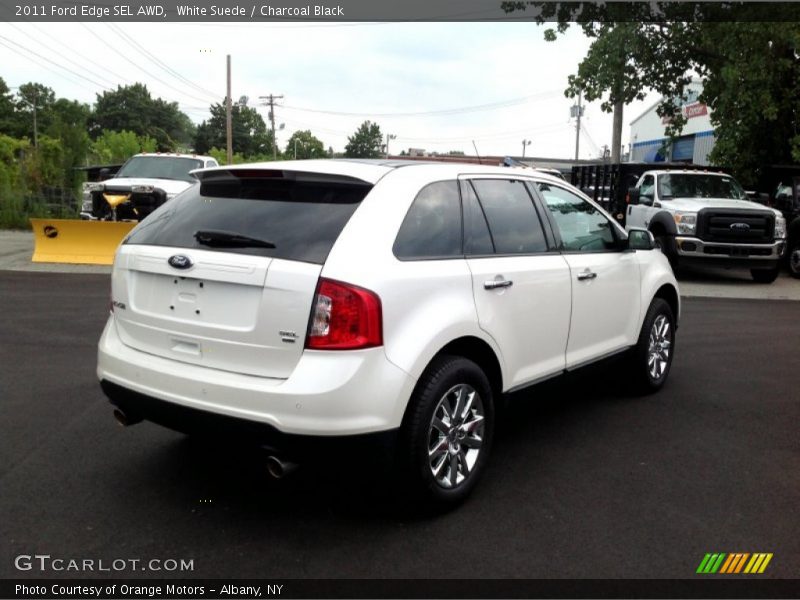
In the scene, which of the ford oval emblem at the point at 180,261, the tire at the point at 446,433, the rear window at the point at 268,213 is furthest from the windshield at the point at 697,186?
the ford oval emblem at the point at 180,261

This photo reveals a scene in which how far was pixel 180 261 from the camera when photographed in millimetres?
3611

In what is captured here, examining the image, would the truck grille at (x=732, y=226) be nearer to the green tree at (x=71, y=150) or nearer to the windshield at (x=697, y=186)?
the windshield at (x=697, y=186)

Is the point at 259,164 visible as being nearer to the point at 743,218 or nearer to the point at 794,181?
the point at 743,218

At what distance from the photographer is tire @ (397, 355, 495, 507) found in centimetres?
353

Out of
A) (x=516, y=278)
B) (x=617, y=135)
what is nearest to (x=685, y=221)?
(x=516, y=278)


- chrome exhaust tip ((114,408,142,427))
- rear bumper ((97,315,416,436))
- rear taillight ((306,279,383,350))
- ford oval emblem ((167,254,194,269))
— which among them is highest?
ford oval emblem ((167,254,194,269))

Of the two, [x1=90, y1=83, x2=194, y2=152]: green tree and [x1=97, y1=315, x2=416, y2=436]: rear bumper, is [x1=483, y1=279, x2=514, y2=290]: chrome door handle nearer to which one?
[x1=97, y1=315, x2=416, y2=436]: rear bumper

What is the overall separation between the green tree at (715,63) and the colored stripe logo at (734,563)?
600 inches

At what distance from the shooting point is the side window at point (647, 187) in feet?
51.2

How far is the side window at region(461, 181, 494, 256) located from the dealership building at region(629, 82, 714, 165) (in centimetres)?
2007

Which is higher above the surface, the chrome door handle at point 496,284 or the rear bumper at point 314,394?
the chrome door handle at point 496,284

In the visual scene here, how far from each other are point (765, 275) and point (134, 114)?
348ft

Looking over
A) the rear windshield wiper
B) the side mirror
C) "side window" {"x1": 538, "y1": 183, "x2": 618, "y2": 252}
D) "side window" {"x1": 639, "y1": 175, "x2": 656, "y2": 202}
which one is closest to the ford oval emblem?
the rear windshield wiper

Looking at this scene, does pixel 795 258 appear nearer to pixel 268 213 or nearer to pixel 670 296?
pixel 670 296
